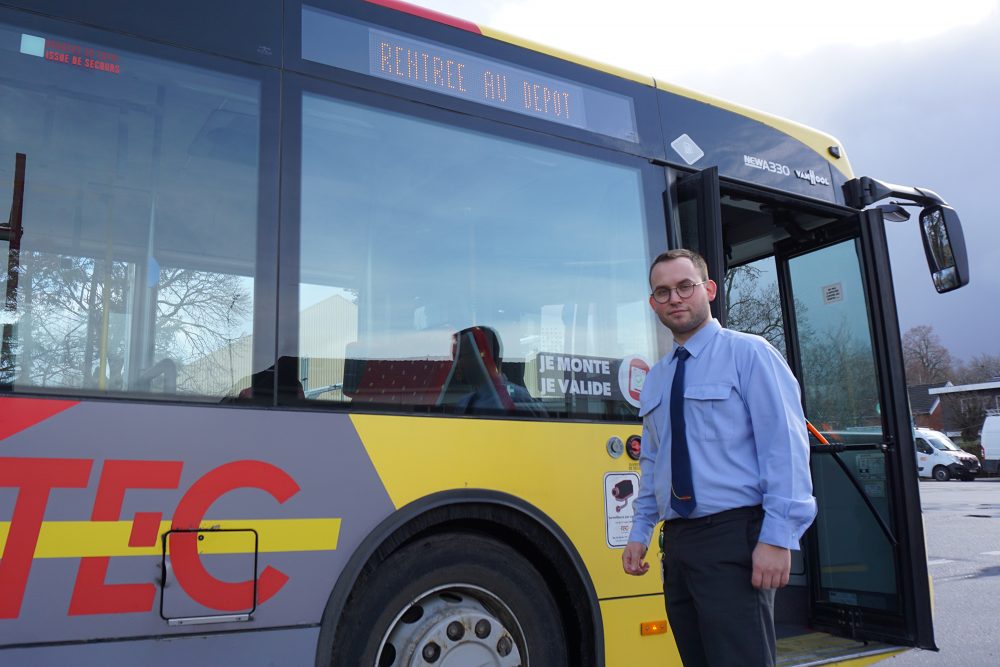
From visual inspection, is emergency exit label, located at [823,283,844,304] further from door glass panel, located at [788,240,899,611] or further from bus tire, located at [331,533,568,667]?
bus tire, located at [331,533,568,667]

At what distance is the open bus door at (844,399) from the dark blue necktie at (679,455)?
1.58 m

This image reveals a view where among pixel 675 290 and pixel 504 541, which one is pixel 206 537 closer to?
pixel 504 541

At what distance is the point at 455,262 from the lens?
3383 mm

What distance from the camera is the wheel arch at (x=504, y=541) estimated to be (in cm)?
280

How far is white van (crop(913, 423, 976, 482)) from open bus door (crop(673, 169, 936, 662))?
108ft

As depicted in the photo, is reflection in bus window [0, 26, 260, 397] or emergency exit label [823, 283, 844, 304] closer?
reflection in bus window [0, 26, 260, 397]

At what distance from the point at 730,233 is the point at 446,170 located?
10.6 ft

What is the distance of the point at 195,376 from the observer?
8.77ft

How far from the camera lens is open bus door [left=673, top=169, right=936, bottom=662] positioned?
464 centimetres

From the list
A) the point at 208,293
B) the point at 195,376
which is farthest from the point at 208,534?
the point at 208,293

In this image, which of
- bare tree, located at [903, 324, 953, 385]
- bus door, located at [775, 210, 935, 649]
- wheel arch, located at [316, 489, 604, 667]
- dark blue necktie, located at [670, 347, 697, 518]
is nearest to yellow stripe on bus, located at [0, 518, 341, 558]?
wheel arch, located at [316, 489, 604, 667]

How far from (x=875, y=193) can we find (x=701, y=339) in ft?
10.2

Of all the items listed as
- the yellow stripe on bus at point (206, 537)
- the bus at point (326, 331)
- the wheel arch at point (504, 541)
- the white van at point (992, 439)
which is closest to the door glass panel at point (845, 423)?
the bus at point (326, 331)

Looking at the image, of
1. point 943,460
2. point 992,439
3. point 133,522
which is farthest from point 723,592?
point 992,439
